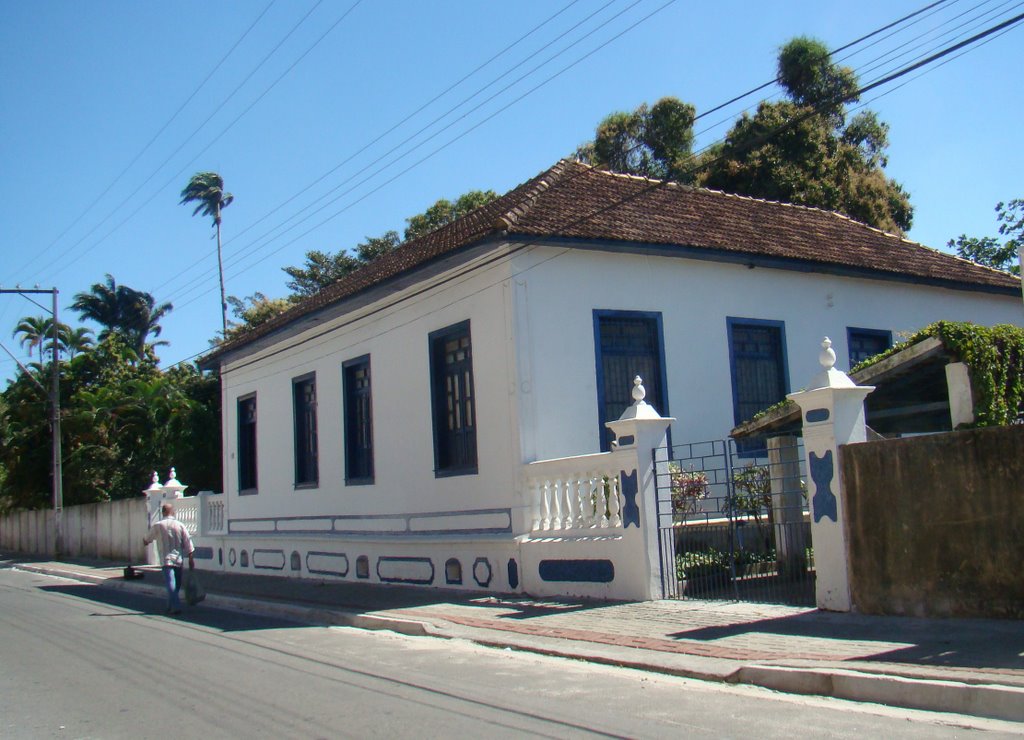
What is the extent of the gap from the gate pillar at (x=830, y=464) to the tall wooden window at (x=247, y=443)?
49.6 feet

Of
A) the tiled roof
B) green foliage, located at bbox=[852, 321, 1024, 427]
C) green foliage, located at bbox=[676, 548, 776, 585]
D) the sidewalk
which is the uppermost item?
the tiled roof

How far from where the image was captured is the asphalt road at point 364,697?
6.34 m

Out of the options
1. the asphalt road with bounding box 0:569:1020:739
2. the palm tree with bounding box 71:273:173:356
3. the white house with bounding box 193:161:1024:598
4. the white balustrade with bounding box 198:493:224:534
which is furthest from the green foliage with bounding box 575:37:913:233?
the palm tree with bounding box 71:273:173:356

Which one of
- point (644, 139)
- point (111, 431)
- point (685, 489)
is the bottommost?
point (685, 489)

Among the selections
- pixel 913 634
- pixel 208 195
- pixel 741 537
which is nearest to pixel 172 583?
pixel 741 537

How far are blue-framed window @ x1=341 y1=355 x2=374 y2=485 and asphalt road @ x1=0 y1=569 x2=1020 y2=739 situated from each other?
604cm

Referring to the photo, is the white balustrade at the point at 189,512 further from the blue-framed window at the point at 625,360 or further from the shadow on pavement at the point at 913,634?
the shadow on pavement at the point at 913,634

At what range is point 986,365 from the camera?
10.5 meters

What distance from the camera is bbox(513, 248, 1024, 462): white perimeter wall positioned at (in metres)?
13.6

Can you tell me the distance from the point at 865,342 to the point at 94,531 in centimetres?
2379

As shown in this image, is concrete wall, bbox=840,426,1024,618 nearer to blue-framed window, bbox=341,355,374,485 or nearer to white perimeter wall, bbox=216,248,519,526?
white perimeter wall, bbox=216,248,519,526

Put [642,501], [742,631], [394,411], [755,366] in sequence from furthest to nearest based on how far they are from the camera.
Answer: [394,411] < [755,366] < [642,501] < [742,631]

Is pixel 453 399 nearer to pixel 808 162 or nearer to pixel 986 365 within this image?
pixel 986 365

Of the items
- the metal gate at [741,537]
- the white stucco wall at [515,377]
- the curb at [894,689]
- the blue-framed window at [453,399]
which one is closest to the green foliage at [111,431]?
the white stucco wall at [515,377]
